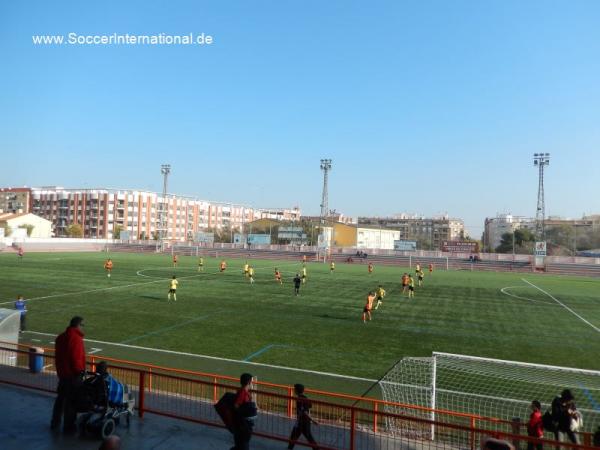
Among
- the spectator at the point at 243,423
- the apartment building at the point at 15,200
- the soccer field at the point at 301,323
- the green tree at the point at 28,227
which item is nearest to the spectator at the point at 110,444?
the spectator at the point at 243,423

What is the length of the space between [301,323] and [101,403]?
1381 centimetres

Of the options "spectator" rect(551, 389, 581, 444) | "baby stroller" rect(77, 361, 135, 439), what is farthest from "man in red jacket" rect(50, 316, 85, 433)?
"spectator" rect(551, 389, 581, 444)

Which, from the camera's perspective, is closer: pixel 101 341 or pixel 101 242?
pixel 101 341

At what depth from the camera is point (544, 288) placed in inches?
1522

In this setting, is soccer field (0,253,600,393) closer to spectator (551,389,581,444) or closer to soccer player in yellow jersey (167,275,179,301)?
soccer player in yellow jersey (167,275,179,301)

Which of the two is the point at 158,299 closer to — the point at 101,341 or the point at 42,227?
the point at 101,341

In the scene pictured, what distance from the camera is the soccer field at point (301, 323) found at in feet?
48.8

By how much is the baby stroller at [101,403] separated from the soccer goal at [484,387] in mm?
5271

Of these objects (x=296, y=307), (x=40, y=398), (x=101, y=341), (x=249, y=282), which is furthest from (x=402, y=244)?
(x=40, y=398)

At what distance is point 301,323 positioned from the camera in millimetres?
20281

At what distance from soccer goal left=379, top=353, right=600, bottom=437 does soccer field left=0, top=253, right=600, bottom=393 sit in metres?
1.21

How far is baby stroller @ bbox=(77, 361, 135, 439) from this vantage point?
22.4 feet

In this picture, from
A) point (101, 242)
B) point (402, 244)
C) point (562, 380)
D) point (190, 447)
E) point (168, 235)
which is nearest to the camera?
point (190, 447)

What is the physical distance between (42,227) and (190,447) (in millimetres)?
109248
